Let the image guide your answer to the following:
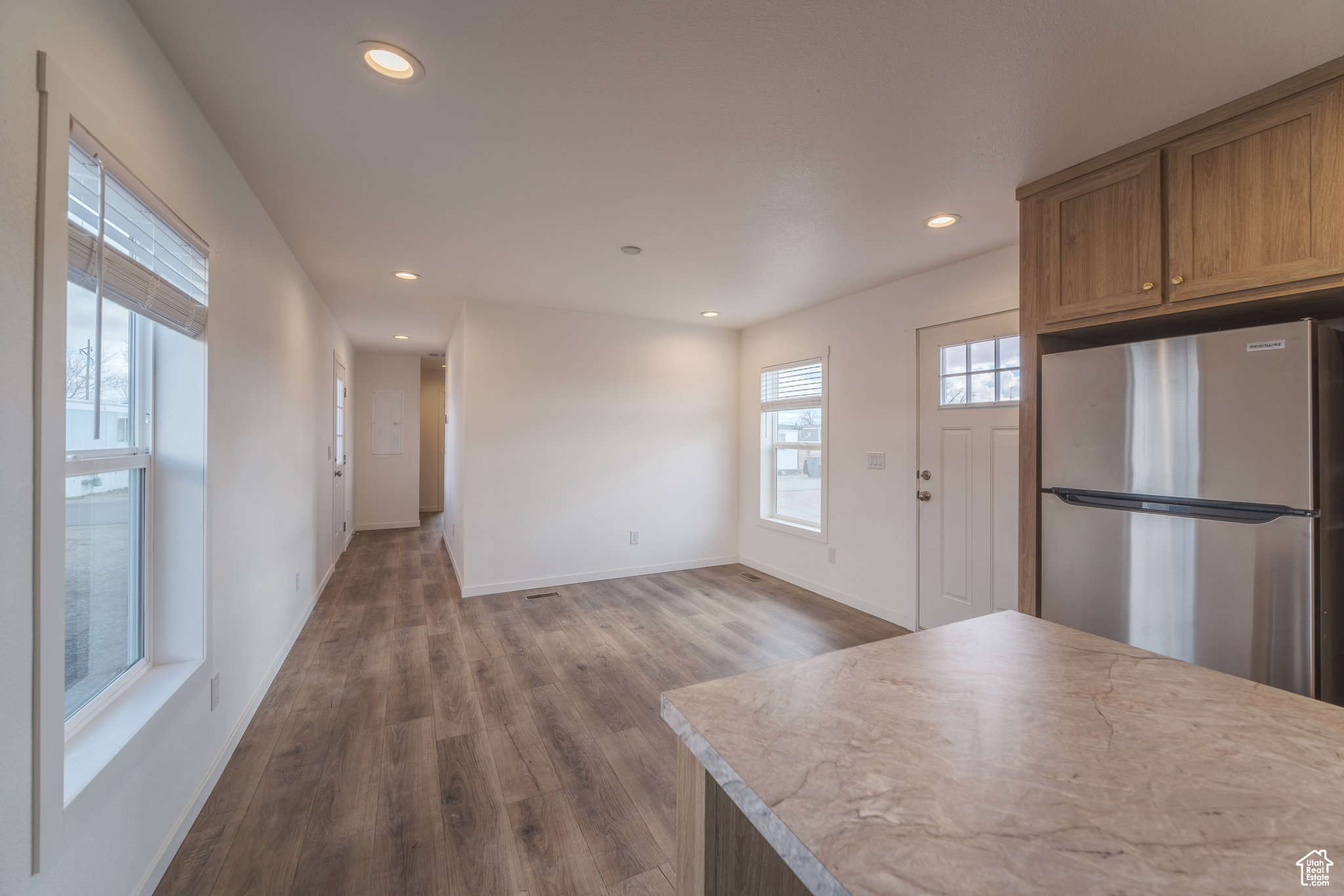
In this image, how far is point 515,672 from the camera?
2.95 m

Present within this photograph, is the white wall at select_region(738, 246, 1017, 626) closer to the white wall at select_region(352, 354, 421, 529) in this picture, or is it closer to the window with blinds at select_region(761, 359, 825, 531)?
the window with blinds at select_region(761, 359, 825, 531)

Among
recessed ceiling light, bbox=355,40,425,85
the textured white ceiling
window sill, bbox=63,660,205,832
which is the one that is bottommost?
window sill, bbox=63,660,205,832

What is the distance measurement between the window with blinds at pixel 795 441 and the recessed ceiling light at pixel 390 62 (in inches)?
136

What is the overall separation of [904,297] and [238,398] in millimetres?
3791

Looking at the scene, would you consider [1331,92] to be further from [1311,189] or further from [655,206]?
[655,206]

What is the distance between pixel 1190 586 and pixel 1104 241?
4.25 feet

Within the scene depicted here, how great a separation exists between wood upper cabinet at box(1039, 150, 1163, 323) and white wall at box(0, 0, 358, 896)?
3.07 metres

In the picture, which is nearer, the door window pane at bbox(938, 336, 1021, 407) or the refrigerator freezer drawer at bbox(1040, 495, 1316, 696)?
the refrigerator freezer drawer at bbox(1040, 495, 1316, 696)

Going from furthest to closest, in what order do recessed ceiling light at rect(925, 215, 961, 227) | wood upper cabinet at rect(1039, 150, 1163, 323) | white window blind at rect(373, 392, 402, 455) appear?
white window blind at rect(373, 392, 402, 455) → recessed ceiling light at rect(925, 215, 961, 227) → wood upper cabinet at rect(1039, 150, 1163, 323)

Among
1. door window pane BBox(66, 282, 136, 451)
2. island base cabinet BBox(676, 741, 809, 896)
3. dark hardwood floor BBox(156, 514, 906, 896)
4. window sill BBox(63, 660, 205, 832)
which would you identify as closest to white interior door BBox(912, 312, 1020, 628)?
dark hardwood floor BBox(156, 514, 906, 896)

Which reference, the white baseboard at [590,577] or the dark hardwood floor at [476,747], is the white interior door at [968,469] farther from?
the white baseboard at [590,577]

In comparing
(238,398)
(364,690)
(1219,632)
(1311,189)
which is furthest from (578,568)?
(1311,189)

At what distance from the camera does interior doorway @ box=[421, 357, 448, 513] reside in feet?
29.0

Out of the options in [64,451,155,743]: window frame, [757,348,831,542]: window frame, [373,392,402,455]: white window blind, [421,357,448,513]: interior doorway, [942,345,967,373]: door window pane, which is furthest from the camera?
[421,357,448,513]: interior doorway
